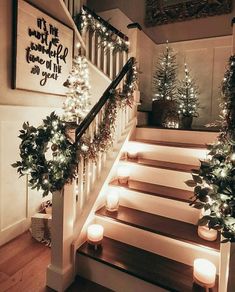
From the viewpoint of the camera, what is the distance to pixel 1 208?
2.40m

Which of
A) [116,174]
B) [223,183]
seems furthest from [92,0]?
[223,183]

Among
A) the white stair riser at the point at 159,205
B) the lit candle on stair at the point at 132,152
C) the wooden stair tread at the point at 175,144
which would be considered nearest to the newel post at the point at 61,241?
the white stair riser at the point at 159,205

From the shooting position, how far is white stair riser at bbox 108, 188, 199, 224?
2098 mm

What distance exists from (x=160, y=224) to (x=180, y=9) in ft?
12.9

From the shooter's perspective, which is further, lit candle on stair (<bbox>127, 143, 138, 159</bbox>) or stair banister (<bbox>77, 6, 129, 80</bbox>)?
stair banister (<bbox>77, 6, 129, 80</bbox>)

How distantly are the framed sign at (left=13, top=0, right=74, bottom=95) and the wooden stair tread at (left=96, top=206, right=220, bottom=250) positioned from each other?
1.68 m

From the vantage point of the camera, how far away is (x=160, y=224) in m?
2.04

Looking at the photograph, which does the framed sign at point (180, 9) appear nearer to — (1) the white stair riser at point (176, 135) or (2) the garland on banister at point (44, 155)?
(1) the white stair riser at point (176, 135)

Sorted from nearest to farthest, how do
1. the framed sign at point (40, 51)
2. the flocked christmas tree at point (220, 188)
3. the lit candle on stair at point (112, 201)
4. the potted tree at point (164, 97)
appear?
the flocked christmas tree at point (220, 188), the lit candle on stair at point (112, 201), the framed sign at point (40, 51), the potted tree at point (164, 97)

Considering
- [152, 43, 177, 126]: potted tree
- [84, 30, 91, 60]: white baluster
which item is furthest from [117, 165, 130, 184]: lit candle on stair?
[84, 30, 91, 60]: white baluster

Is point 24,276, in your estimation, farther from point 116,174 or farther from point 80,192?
point 116,174

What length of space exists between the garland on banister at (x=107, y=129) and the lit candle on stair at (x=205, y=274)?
3.92 ft

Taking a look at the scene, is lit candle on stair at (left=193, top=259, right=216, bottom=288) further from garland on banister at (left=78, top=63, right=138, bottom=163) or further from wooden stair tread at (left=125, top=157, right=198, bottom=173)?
garland on banister at (left=78, top=63, right=138, bottom=163)

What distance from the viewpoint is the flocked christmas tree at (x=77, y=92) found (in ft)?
10.4
